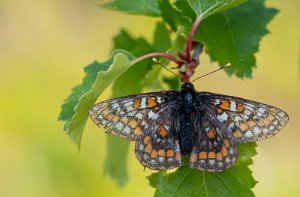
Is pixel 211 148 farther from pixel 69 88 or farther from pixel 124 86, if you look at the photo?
pixel 69 88

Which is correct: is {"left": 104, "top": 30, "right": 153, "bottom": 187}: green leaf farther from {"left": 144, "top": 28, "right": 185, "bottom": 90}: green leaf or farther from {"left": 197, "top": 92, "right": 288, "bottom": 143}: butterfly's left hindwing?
{"left": 197, "top": 92, "right": 288, "bottom": 143}: butterfly's left hindwing

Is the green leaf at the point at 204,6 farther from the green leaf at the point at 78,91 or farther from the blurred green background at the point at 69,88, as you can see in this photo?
the blurred green background at the point at 69,88

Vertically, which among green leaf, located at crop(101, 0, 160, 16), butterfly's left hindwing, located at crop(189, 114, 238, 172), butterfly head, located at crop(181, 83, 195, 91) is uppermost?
green leaf, located at crop(101, 0, 160, 16)

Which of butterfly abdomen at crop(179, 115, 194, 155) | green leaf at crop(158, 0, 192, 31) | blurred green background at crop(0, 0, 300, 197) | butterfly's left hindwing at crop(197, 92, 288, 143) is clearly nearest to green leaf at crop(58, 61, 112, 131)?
green leaf at crop(158, 0, 192, 31)

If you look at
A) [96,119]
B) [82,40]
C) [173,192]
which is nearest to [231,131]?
[173,192]

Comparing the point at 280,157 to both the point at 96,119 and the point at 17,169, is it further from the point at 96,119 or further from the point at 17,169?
the point at 96,119

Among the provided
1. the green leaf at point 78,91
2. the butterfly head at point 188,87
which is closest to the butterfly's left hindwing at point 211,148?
the butterfly head at point 188,87
